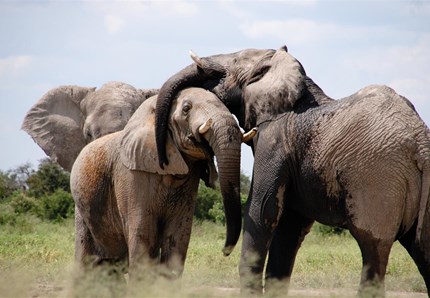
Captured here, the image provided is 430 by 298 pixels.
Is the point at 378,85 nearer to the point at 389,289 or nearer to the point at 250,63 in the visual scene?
the point at 250,63

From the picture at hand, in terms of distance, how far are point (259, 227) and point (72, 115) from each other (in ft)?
16.0

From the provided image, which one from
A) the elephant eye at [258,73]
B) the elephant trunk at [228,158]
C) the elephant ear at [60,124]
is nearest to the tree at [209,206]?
the elephant ear at [60,124]

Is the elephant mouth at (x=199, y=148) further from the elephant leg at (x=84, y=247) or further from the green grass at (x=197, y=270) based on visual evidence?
the elephant leg at (x=84, y=247)

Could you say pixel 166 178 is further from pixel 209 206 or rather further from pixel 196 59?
pixel 209 206

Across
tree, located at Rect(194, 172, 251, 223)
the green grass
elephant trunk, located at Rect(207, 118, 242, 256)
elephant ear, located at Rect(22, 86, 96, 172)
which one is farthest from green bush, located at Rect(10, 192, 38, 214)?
elephant trunk, located at Rect(207, 118, 242, 256)

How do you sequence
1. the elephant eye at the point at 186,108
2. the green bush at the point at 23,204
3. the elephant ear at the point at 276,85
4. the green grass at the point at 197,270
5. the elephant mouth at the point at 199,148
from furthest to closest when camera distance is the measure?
the green bush at the point at 23,204 → the elephant ear at the point at 276,85 → the elephant eye at the point at 186,108 → the elephant mouth at the point at 199,148 → the green grass at the point at 197,270

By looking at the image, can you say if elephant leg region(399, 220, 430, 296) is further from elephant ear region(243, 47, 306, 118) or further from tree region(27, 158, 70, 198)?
tree region(27, 158, 70, 198)

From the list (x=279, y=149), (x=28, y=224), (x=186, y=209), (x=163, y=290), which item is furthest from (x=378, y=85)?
(x=28, y=224)

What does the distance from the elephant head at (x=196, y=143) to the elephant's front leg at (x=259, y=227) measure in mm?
296

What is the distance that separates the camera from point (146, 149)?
8484 millimetres

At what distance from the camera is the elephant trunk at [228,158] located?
26.0 ft

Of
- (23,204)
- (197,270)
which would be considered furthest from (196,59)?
(23,204)

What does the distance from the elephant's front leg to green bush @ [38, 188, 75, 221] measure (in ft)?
33.3

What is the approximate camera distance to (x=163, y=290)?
7035 mm
